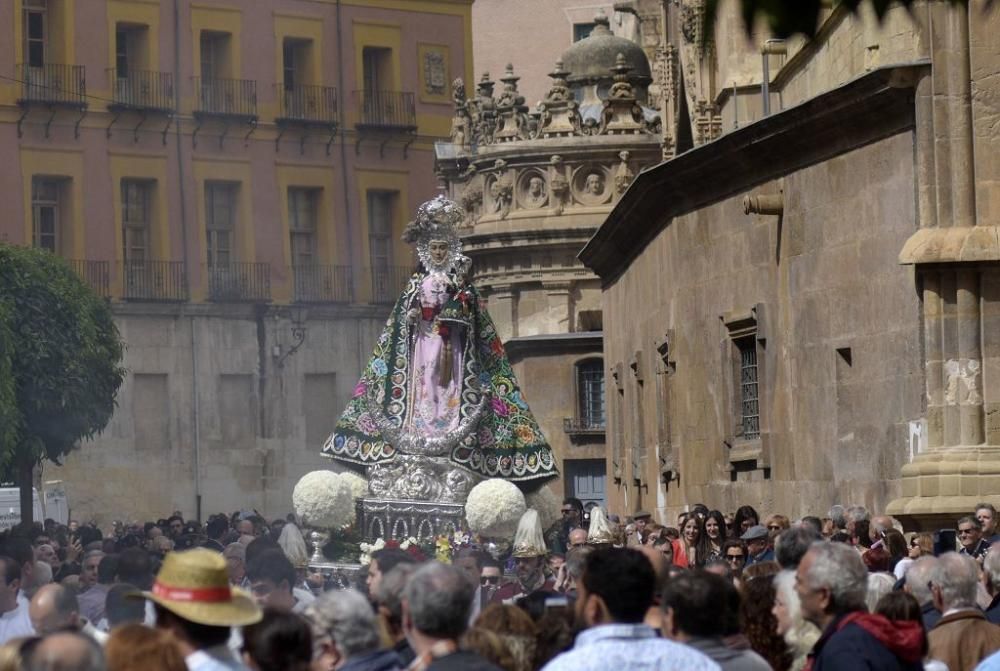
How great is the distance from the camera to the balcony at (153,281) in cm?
5294

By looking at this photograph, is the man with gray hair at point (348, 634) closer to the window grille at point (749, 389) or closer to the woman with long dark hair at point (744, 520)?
the woman with long dark hair at point (744, 520)

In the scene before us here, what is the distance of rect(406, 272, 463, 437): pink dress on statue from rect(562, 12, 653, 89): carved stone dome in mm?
29090

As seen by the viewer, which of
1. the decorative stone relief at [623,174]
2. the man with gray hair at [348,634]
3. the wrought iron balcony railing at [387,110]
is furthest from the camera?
the wrought iron balcony railing at [387,110]

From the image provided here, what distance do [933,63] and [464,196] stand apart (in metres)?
29.0

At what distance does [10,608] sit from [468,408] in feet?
20.1

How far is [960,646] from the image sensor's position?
9.45m

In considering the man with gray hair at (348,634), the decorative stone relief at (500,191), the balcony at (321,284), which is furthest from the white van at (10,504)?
the man with gray hair at (348,634)

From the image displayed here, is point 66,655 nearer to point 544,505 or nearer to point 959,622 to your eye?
point 959,622

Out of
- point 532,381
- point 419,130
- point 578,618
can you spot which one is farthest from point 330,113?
point 578,618

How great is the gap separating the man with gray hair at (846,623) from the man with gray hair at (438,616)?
1224 millimetres

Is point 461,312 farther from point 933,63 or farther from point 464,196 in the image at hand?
point 464,196

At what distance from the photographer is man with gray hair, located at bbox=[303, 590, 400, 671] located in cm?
795

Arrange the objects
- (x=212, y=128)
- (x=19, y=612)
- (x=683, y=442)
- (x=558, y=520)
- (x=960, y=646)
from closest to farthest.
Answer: (x=960, y=646)
(x=19, y=612)
(x=558, y=520)
(x=683, y=442)
(x=212, y=128)

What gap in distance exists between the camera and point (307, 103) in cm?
5609
